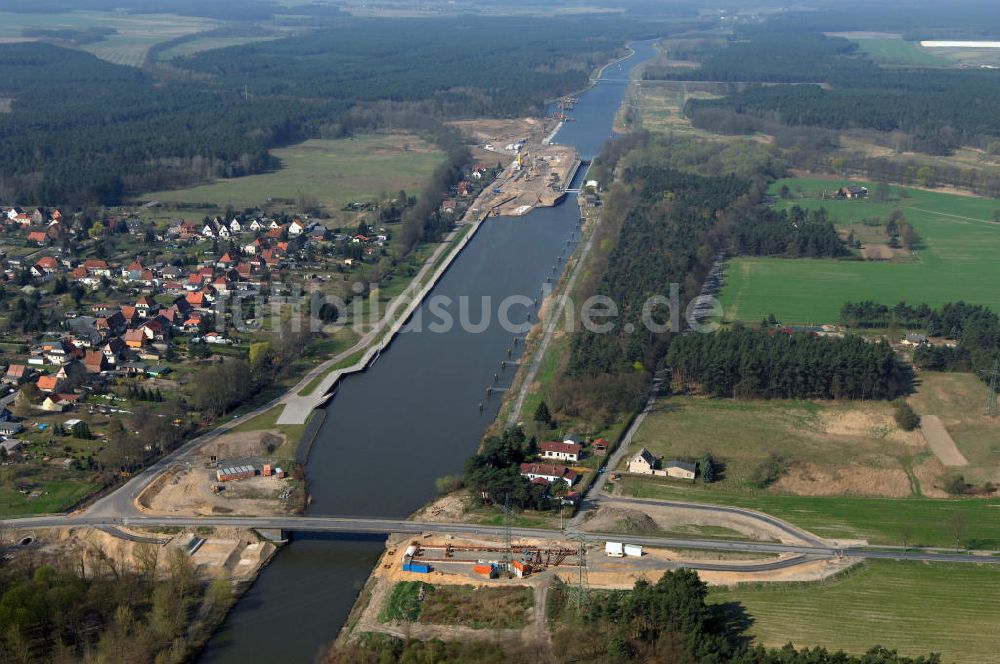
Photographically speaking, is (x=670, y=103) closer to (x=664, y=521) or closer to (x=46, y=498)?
(x=664, y=521)

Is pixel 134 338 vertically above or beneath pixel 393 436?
above

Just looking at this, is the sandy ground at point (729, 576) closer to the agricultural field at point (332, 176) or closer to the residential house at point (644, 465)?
the residential house at point (644, 465)

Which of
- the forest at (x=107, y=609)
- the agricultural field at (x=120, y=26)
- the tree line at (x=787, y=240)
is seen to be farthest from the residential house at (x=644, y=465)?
the agricultural field at (x=120, y=26)

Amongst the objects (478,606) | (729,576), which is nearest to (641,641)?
(729,576)

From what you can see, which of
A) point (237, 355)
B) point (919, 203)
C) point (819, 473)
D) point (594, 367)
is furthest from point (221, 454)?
point (919, 203)

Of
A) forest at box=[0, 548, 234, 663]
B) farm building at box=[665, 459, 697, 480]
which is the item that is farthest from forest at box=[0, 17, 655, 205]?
farm building at box=[665, 459, 697, 480]

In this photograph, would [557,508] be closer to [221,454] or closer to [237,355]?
[221,454]
